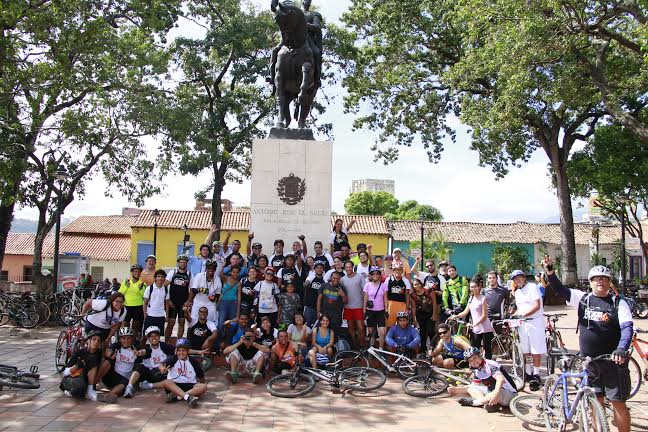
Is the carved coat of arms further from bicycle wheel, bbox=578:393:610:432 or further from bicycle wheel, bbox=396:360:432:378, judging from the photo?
bicycle wheel, bbox=578:393:610:432

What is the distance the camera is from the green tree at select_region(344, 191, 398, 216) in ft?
186

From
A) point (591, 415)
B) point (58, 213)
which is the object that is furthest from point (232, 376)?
point (58, 213)

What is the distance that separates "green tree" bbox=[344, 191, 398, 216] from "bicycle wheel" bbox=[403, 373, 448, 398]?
48835mm

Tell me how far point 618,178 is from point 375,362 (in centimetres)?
1713

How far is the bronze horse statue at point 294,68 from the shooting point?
10.7m

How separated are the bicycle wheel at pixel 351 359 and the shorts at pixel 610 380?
11.3 ft

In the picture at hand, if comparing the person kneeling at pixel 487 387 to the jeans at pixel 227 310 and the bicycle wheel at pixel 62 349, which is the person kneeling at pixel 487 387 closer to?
the jeans at pixel 227 310

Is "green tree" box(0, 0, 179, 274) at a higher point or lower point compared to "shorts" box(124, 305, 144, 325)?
higher

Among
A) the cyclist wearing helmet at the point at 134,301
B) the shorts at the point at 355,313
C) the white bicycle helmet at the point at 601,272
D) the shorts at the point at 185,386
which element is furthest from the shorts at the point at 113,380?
the white bicycle helmet at the point at 601,272

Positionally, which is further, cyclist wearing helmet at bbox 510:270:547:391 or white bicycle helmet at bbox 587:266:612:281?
cyclist wearing helmet at bbox 510:270:547:391

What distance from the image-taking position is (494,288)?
357 inches

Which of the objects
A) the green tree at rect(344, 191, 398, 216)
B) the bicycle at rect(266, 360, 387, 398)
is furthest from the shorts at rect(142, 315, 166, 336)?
the green tree at rect(344, 191, 398, 216)

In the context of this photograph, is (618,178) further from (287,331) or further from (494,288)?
(287,331)

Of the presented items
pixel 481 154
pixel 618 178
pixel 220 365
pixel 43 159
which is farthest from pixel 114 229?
pixel 220 365
